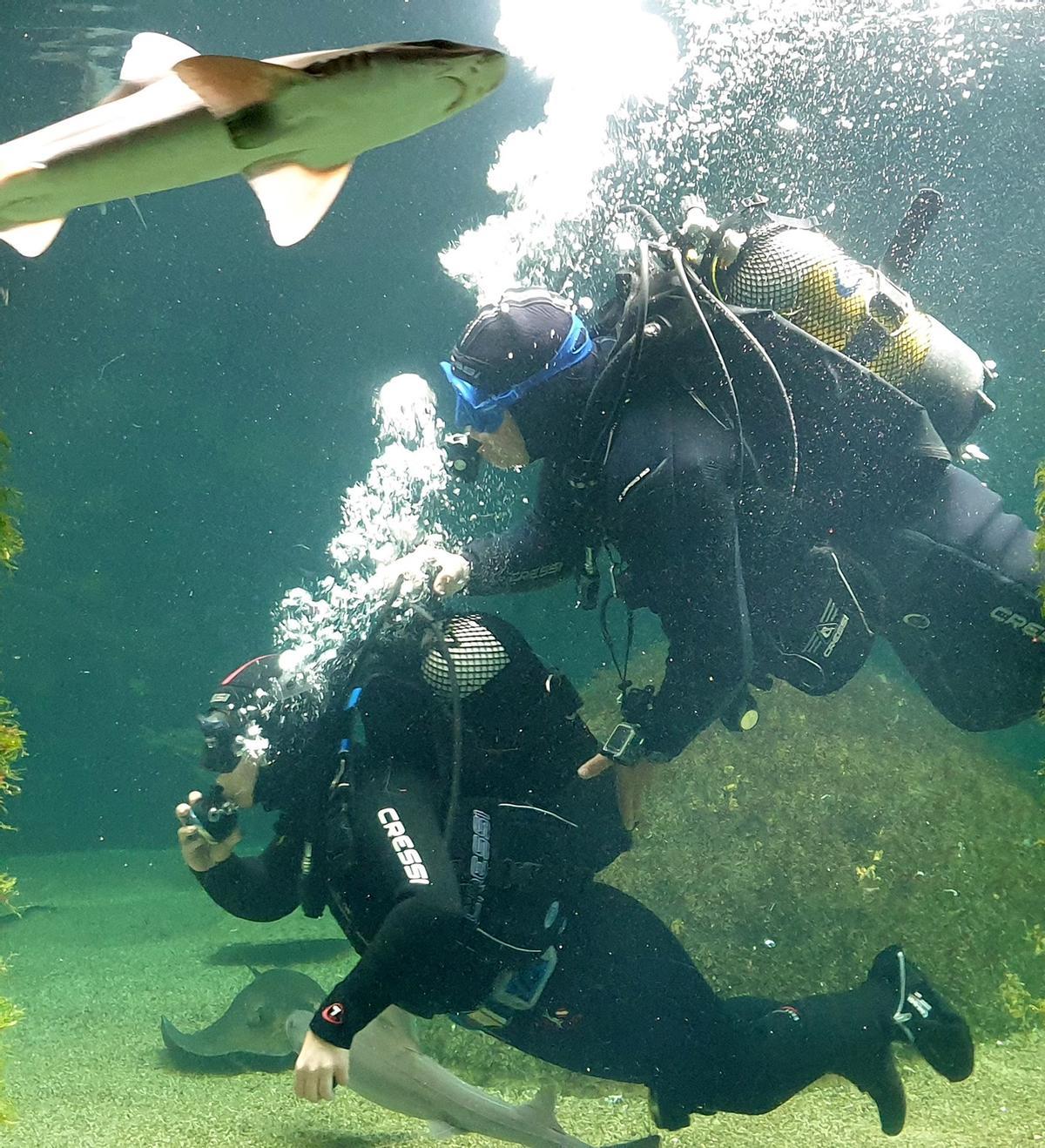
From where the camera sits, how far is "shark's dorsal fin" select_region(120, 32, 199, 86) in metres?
1.88

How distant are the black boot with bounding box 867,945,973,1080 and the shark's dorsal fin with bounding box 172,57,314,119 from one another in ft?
15.9

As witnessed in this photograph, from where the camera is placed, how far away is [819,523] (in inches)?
147

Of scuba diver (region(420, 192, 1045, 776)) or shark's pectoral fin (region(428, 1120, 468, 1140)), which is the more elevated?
scuba diver (region(420, 192, 1045, 776))

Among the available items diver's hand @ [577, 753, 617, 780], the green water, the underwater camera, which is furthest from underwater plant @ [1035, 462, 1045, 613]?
the underwater camera

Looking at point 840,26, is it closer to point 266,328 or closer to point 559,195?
point 559,195

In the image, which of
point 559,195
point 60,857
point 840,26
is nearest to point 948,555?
point 559,195

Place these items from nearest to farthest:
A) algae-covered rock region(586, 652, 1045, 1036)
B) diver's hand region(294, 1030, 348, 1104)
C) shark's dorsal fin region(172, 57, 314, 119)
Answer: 1. shark's dorsal fin region(172, 57, 314, 119)
2. diver's hand region(294, 1030, 348, 1104)
3. algae-covered rock region(586, 652, 1045, 1036)

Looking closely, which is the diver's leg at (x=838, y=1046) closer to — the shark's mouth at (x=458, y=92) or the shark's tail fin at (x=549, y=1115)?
the shark's tail fin at (x=549, y=1115)

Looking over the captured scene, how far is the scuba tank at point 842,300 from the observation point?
11.4ft

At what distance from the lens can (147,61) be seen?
1949 mm

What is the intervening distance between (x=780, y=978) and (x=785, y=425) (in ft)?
14.3

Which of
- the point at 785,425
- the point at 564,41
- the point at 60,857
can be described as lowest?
the point at 60,857

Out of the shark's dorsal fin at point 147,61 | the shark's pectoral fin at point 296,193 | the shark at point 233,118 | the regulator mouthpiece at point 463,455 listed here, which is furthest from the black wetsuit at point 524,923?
the shark's dorsal fin at point 147,61

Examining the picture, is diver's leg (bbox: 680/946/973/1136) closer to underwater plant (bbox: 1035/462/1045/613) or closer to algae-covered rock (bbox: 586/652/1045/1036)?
algae-covered rock (bbox: 586/652/1045/1036)
